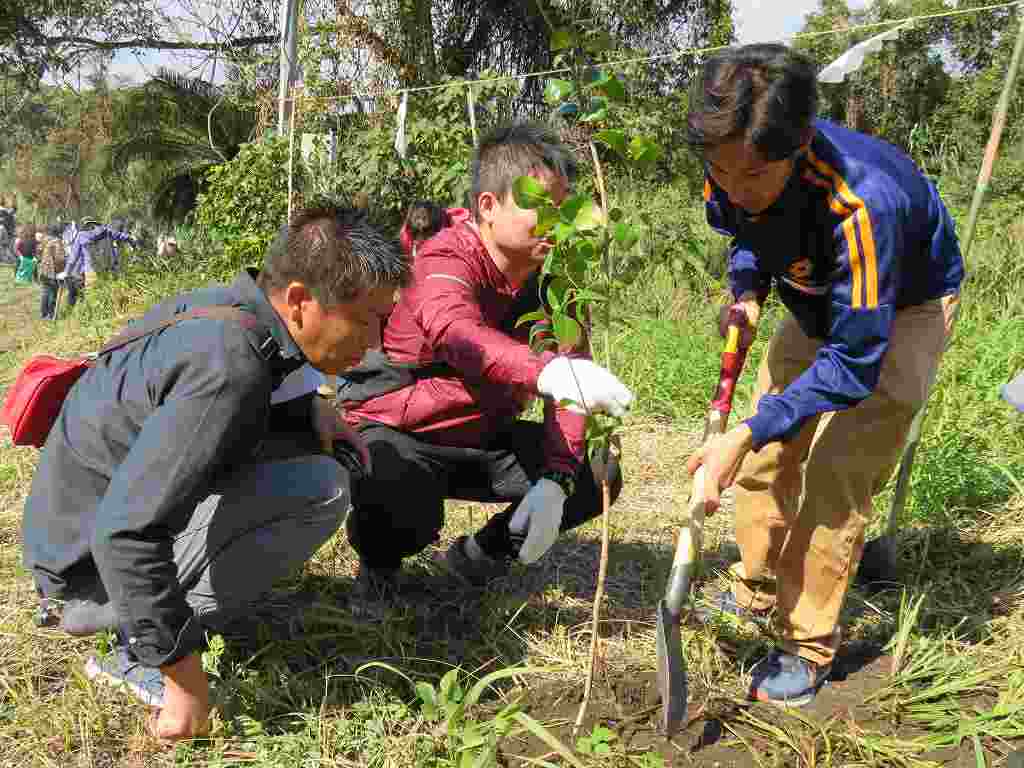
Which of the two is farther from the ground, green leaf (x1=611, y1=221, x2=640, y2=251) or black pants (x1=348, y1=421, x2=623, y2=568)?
green leaf (x1=611, y1=221, x2=640, y2=251)

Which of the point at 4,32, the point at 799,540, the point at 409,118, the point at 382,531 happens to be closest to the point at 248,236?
the point at 409,118

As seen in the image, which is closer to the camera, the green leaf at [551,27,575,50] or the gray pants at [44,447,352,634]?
the green leaf at [551,27,575,50]

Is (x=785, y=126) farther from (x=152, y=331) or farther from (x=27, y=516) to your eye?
(x=27, y=516)

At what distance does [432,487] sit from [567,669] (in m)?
0.62

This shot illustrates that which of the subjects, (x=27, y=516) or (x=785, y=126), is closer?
(x=785, y=126)

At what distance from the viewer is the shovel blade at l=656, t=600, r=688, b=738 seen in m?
1.84

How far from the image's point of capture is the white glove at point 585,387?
1.88m

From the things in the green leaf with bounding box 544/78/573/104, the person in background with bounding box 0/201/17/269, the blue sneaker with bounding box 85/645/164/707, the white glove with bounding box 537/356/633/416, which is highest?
the green leaf with bounding box 544/78/573/104

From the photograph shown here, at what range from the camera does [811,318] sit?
228cm

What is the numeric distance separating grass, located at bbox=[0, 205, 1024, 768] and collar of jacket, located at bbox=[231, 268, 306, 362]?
78 cm

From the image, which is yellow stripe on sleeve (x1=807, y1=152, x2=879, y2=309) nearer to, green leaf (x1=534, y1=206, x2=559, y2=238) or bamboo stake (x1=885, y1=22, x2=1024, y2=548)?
green leaf (x1=534, y1=206, x2=559, y2=238)

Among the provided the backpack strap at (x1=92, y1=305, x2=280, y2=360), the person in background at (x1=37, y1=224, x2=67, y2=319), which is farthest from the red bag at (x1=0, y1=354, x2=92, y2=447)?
the person in background at (x1=37, y1=224, x2=67, y2=319)

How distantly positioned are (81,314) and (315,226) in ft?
23.4

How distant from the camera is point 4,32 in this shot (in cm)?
1125
